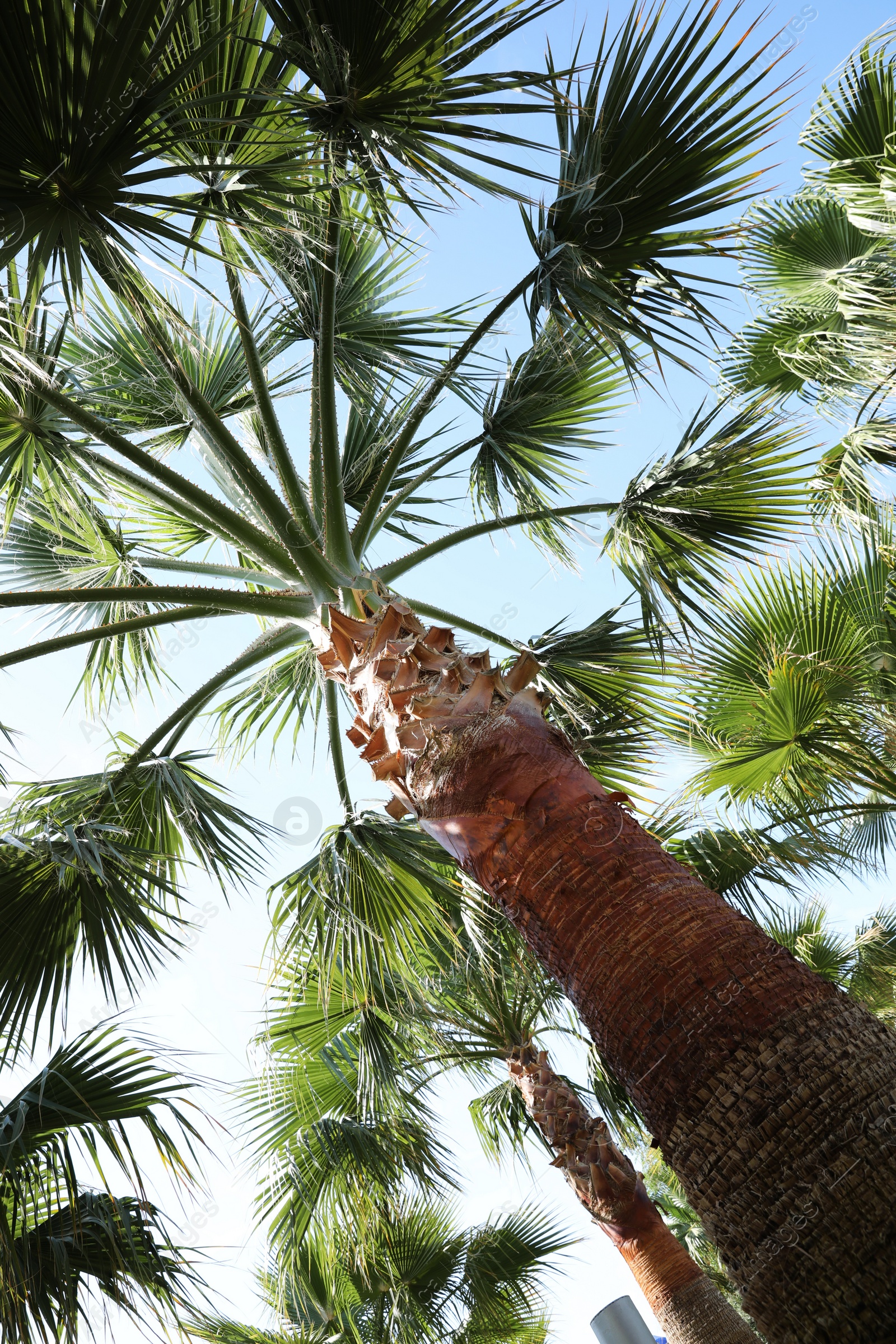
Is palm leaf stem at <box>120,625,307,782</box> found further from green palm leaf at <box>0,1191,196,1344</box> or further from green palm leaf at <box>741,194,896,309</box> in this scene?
green palm leaf at <box>741,194,896,309</box>

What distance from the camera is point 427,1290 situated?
6531 millimetres

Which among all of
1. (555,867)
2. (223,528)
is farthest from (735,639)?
(555,867)

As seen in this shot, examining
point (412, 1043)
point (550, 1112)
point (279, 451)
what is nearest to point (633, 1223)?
point (550, 1112)

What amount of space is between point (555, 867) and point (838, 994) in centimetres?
61

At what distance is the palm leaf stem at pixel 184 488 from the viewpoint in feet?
11.5

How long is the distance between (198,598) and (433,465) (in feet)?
5.53

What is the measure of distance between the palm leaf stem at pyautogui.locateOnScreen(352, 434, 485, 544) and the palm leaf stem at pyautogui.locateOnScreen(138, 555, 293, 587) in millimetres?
577

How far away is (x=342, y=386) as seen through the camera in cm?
533

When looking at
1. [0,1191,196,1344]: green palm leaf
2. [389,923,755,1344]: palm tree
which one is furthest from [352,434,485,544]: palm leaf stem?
[0,1191,196,1344]: green palm leaf

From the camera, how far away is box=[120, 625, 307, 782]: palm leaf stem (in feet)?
13.4

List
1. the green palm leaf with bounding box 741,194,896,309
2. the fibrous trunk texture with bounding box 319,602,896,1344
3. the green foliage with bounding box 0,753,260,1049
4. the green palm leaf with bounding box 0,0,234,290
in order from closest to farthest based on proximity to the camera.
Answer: the fibrous trunk texture with bounding box 319,602,896,1344 → the green palm leaf with bounding box 0,0,234,290 → the green foliage with bounding box 0,753,260,1049 → the green palm leaf with bounding box 741,194,896,309

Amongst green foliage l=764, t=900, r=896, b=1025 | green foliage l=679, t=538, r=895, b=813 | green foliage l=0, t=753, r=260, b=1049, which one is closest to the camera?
green foliage l=0, t=753, r=260, b=1049

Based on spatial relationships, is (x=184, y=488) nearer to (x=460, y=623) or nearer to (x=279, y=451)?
(x=279, y=451)

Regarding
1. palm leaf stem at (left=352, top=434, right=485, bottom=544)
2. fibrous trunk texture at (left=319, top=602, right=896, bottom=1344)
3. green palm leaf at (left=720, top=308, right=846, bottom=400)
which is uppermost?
green palm leaf at (left=720, top=308, right=846, bottom=400)
